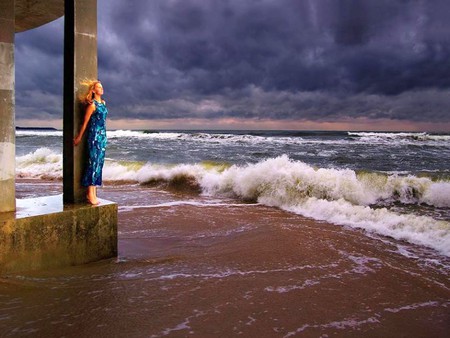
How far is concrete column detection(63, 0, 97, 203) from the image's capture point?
479 centimetres

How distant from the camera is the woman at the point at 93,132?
479 cm

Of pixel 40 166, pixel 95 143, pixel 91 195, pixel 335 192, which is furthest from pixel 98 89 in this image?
pixel 40 166

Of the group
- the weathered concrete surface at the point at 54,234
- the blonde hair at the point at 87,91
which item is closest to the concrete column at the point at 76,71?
the blonde hair at the point at 87,91

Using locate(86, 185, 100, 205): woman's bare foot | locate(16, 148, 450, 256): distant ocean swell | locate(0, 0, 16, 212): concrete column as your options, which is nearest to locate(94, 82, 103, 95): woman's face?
locate(0, 0, 16, 212): concrete column

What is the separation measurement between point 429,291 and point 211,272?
2.63 metres

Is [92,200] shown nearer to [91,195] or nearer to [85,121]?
[91,195]

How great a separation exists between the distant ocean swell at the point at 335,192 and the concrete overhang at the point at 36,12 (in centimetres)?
679

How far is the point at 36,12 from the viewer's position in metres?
6.44

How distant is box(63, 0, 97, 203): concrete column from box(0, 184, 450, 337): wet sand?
4.02 ft

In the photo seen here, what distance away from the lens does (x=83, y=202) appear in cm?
498

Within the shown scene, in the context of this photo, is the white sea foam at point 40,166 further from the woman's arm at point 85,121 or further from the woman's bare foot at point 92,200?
the woman's arm at point 85,121

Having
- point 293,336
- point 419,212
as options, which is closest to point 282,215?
point 419,212

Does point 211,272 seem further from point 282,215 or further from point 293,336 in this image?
point 282,215

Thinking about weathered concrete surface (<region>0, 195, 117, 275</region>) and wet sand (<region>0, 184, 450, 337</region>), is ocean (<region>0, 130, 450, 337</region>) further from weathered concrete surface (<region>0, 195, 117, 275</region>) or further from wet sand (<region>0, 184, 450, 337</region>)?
weathered concrete surface (<region>0, 195, 117, 275</region>)
